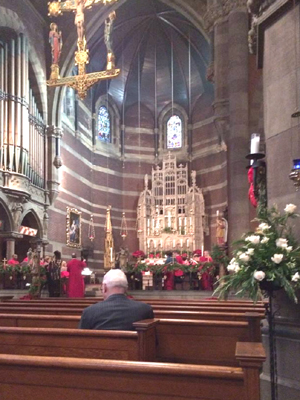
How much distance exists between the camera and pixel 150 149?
3106cm

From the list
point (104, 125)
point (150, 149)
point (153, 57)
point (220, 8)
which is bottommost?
point (150, 149)

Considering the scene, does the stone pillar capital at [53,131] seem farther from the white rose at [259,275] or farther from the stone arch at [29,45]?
the white rose at [259,275]

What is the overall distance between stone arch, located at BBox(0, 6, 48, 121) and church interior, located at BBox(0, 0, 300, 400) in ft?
A: 0.23

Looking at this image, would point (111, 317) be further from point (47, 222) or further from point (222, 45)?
point (47, 222)

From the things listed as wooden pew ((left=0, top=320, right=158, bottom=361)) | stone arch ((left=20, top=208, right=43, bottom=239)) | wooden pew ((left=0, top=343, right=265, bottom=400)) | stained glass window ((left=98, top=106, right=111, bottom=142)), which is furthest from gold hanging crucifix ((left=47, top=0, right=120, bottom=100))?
stained glass window ((left=98, top=106, right=111, bottom=142))

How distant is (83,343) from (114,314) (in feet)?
1.05

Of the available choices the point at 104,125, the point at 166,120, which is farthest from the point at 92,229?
the point at 166,120

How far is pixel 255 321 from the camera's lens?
3998mm

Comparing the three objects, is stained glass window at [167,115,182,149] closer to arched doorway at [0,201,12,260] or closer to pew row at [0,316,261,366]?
arched doorway at [0,201,12,260]

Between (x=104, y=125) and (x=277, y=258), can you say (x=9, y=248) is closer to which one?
(x=104, y=125)

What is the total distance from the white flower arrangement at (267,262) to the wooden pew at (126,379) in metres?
1.82

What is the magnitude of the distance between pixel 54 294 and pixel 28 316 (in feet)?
31.4

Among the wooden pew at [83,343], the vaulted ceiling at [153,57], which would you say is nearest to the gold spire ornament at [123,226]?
the vaulted ceiling at [153,57]

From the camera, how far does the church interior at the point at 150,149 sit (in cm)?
431
